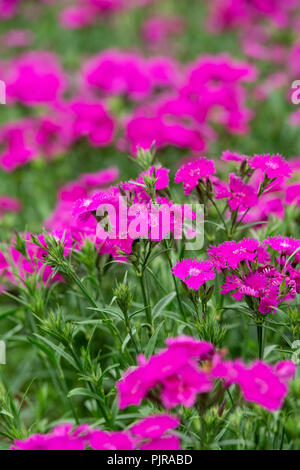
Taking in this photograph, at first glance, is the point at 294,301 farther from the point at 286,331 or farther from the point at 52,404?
the point at 52,404

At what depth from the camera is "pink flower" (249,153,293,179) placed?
1.36 m

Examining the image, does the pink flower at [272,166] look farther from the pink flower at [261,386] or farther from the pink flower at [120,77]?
the pink flower at [120,77]

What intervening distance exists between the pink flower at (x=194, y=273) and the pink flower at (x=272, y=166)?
0.27 m

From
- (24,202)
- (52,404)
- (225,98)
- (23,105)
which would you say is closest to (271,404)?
(52,404)

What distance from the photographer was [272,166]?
1.36 metres

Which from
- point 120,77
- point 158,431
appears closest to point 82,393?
point 158,431

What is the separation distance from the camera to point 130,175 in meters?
3.00

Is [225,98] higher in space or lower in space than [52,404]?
higher

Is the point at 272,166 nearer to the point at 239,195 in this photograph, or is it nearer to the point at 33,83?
the point at 239,195

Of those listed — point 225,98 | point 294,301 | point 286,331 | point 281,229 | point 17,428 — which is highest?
point 225,98

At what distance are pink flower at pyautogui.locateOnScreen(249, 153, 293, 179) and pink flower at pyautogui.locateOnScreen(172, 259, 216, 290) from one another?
0.90 feet

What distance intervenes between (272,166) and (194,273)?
1.11 feet

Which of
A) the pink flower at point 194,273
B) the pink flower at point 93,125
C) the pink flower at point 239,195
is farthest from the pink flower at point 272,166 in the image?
the pink flower at point 93,125
